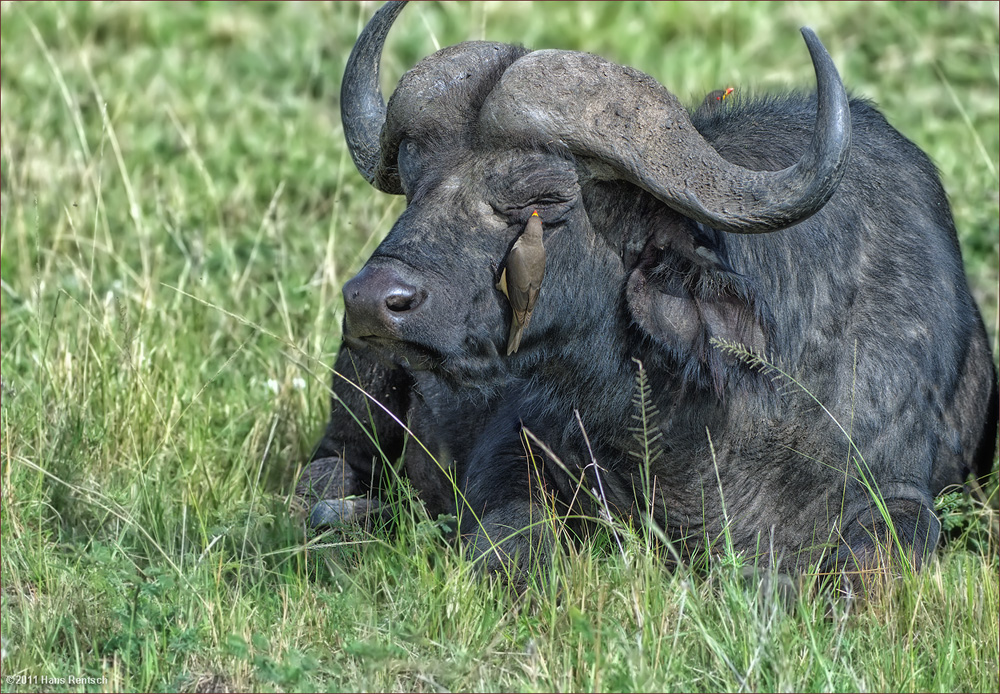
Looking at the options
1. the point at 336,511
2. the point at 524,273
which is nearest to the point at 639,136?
the point at 524,273

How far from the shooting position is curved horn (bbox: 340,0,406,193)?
4680 millimetres

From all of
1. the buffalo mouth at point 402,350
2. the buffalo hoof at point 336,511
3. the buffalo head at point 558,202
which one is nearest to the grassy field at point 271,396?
the buffalo hoof at point 336,511

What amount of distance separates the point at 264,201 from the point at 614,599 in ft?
14.3

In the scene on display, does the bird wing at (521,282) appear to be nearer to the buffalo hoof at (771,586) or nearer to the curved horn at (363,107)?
the buffalo hoof at (771,586)

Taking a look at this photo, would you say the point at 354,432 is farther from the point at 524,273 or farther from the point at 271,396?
the point at 524,273

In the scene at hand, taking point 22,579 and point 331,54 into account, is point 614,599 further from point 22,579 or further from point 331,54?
point 331,54

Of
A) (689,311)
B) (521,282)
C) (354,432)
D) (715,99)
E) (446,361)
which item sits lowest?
(354,432)

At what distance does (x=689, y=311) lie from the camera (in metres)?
4.02

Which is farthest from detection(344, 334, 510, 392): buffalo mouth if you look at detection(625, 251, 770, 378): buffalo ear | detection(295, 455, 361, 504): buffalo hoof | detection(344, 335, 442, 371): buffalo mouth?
detection(295, 455, 361, 504): buffalo hoof

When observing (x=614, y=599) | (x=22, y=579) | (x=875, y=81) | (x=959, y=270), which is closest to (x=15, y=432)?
(x=22, y=579)

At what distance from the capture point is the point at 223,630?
Result: 3.63 meters

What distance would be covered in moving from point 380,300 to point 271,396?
2.10 m

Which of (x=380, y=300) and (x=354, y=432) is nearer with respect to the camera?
(x=380, y=300)

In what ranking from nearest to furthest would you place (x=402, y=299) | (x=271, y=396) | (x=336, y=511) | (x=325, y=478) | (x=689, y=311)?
(x=402, y=299) < (x=689, y=311) < (x=336, y=511) < (x=325, y=478) < (x=271, y=396)
